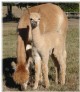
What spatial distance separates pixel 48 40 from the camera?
632cm

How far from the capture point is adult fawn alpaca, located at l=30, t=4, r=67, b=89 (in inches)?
241

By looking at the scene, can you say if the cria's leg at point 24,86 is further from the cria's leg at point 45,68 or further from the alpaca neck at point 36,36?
the alpaca neck at point 36,36

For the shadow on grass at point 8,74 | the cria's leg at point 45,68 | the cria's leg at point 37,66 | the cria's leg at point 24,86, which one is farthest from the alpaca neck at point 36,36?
the shadow on grass at point 8,74

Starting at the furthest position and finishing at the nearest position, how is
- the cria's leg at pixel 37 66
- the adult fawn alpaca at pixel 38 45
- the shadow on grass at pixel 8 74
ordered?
the shadow on grass at pixel 8 74, the cria's leg at pixel 37 66, the adult fawn alpaca at pixel 38 45

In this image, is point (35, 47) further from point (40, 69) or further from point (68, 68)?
point (68, 68)

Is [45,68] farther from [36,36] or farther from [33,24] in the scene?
[33,24]

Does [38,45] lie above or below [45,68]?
above

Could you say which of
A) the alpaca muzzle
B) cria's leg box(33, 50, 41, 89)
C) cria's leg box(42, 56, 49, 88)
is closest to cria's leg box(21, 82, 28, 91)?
cria's leg box(33, 50, 41, 89)

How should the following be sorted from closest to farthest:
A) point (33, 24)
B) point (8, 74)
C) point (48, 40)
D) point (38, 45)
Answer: point (33, 24)
point (38, 45)
point (48, 40)
point (8, 74)

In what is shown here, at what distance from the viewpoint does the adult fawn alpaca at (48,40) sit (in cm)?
613

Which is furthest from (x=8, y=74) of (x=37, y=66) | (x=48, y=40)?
(x=48, y=40)

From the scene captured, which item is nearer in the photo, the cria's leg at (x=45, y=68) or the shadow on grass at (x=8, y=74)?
the cria's leg at (x=45, y=68)

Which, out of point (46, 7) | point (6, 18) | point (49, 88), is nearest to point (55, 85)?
point (49, 88)

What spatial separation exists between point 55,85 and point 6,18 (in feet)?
61.5
